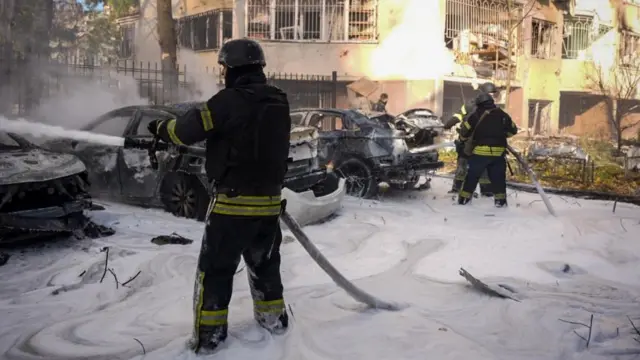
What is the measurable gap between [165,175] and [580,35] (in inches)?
882

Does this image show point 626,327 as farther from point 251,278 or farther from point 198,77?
point 198,77

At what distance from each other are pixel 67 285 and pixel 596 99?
23.9m

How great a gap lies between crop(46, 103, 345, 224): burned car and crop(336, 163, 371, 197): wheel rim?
1.44 m

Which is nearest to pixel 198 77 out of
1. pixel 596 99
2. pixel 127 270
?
pixel 127 270

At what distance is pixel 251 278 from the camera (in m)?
3.80

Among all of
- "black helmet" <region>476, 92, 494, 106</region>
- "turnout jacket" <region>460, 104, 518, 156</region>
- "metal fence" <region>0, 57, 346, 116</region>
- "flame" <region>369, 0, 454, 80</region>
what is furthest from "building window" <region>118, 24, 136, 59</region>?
"turnout jacket" <region>460, 104, 518, 156</region>

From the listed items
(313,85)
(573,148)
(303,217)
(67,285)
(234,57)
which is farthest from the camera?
(313,85)

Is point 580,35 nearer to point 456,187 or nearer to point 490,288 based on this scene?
point 456,187

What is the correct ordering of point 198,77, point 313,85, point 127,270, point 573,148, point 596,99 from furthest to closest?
point 596,99 < point 313,85 < point 198,77 < point 573,148 < point 127,270

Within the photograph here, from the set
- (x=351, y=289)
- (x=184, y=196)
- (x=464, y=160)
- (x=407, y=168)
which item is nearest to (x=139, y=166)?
(x=184, y=196)

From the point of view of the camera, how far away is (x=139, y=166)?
736 cm

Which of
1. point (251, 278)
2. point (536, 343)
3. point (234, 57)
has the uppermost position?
point (234, 57)

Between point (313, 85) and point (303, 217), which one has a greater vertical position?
point (313, 85)

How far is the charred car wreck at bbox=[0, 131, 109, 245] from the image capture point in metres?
5.20
